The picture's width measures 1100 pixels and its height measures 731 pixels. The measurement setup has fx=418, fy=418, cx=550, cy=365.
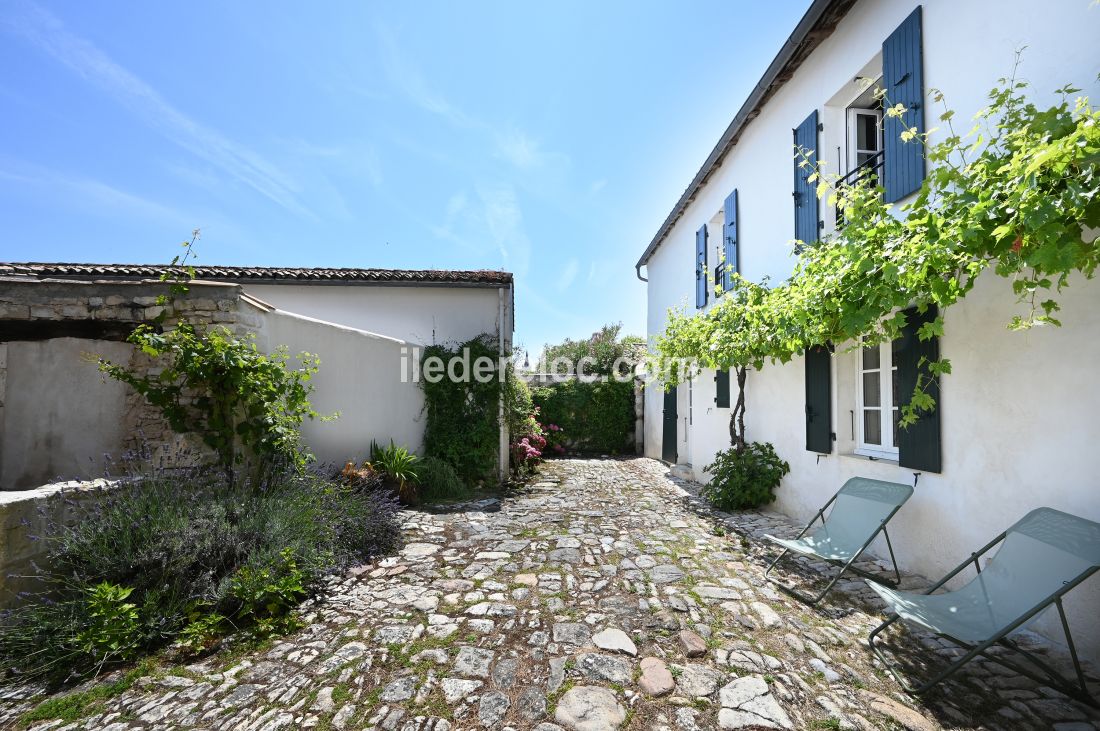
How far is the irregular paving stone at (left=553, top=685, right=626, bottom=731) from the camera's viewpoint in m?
1.91

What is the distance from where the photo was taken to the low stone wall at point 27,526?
2.46m

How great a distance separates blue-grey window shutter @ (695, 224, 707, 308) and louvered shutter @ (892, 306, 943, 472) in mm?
4277

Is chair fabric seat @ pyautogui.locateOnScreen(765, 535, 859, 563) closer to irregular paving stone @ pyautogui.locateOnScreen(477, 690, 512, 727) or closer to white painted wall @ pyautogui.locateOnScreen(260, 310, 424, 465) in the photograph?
irregular paving stone @ pyautogui.locateOnScreen(477, 690, 512, 727)

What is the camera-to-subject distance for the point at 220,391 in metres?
4.00

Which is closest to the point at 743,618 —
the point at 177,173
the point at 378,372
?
the point at 378,372

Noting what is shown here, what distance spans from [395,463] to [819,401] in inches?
215

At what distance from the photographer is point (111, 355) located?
406cm

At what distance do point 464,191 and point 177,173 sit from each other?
14.6ft

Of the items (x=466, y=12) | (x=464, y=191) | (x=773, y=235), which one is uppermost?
(x=466, y=12)

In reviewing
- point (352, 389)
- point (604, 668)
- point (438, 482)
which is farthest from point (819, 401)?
point (352, 389)

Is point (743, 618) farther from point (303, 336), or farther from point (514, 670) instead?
point (303, 336)

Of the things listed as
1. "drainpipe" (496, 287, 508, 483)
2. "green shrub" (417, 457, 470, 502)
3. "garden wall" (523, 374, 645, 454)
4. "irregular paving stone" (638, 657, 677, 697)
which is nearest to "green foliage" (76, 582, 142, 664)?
"irregular paving stone" (638, 657, 677, 697)

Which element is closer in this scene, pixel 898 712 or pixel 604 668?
pixel 898 712

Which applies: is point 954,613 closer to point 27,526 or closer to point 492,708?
point 492,708
